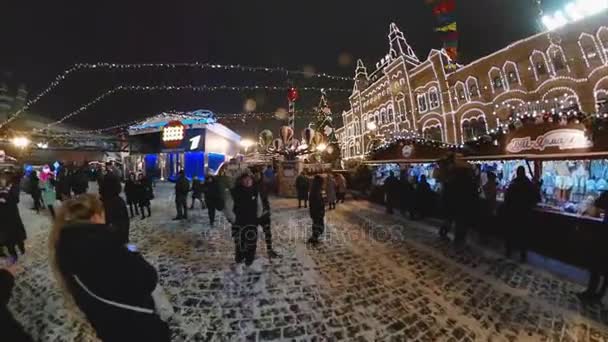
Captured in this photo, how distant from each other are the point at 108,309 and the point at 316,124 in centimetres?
3281

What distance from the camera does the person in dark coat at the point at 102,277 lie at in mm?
1798

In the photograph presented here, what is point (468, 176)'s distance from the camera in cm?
714

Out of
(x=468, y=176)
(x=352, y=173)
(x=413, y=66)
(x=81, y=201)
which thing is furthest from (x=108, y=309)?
(x=413, y=66)

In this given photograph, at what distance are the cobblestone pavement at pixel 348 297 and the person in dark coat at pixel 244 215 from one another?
18.4 inches

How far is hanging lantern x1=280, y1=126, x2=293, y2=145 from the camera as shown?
18.1 meters

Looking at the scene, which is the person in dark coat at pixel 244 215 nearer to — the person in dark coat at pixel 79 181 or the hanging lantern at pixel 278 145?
the person in dark coat at pixel 79 181

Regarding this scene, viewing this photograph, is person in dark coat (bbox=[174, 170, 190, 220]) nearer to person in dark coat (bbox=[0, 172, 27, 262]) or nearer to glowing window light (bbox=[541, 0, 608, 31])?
person in dark coat (bbox=[0, 172, 27, 262])

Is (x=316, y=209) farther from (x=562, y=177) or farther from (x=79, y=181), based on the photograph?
(x=79, y=181)

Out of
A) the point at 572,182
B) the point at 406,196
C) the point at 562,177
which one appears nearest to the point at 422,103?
the point at 406,196

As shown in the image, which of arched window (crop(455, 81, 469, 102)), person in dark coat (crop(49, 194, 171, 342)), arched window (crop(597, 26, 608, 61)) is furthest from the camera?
arched window (crop(455, 81, 469, 102))

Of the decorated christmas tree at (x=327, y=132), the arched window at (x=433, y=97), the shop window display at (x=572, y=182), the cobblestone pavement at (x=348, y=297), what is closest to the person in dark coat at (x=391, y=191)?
the cobblestone pavement at (x=348, y=297)

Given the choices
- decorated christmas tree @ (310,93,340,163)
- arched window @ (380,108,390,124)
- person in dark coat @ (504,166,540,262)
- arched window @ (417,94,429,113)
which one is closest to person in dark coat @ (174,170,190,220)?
person in dark coat @ (504,166,540,262)

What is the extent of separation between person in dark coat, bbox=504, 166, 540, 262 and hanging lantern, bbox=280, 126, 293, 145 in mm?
13403

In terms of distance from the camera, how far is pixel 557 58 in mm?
15461
